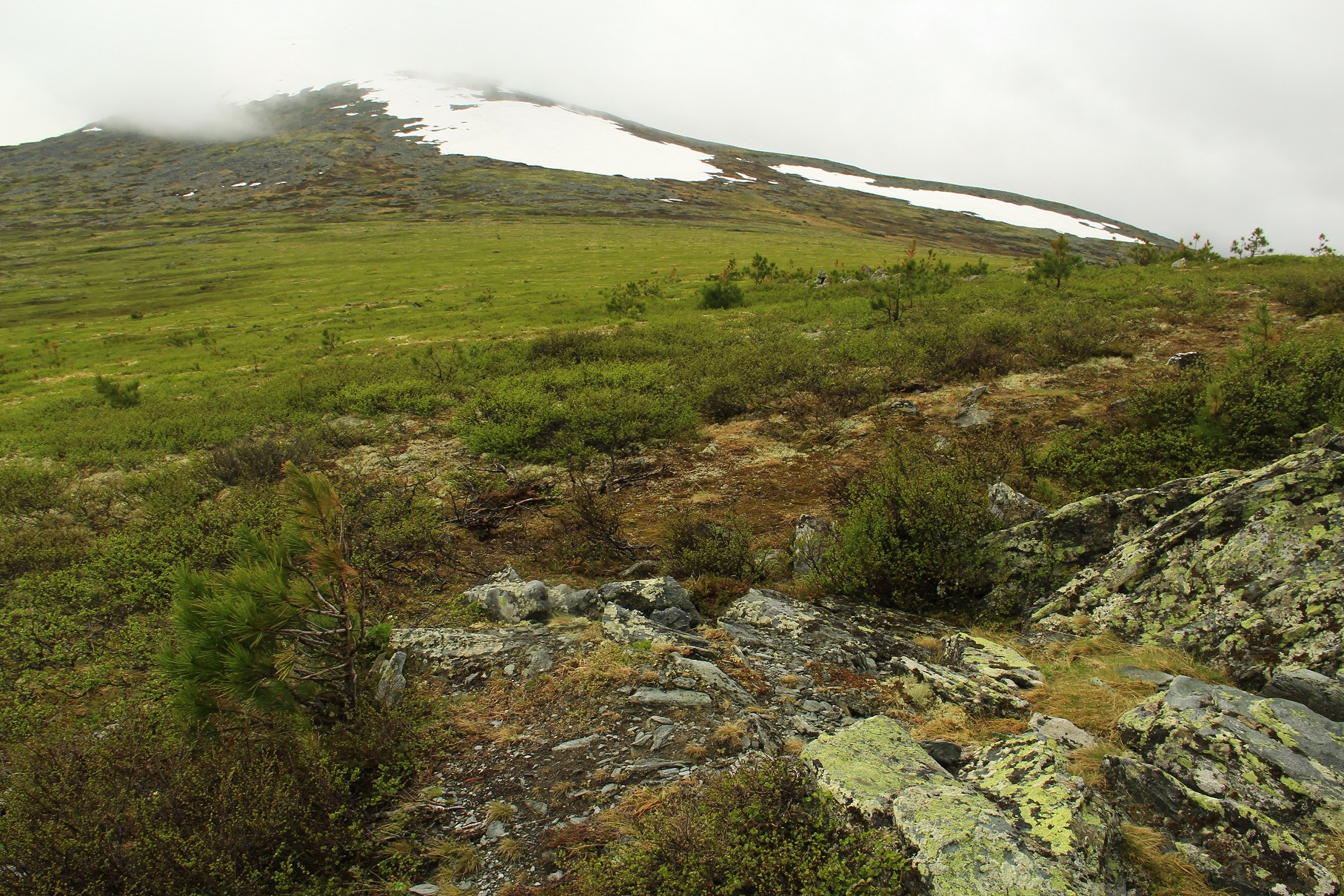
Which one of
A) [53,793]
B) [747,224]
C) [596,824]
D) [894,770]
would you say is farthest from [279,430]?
[747,224]

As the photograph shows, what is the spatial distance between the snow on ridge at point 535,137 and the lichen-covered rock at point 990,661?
99.9 meters

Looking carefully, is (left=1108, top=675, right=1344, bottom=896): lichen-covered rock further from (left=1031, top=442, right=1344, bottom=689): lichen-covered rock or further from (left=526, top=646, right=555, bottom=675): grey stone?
(left=526, top=646, right=555, bottom=675): grey stone

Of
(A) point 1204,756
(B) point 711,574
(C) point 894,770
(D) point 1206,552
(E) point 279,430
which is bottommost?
(E) point 279,430

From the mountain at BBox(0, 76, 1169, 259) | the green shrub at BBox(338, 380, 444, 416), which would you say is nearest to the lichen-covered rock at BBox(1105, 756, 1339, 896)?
the green shrub at BBox(338, 380, 444, 416)

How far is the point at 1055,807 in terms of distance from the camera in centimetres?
311

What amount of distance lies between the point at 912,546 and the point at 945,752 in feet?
9.85

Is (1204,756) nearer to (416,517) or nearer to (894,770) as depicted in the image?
(894,770)

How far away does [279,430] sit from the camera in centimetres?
1528

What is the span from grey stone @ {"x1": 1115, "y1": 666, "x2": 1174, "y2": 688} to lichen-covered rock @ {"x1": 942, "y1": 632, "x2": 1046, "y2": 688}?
1.86ft

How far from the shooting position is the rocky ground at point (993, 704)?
2.98m

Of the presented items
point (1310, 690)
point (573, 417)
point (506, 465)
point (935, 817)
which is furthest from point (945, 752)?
point (573, 417)

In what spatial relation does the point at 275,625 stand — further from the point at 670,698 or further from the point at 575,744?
the point at 670,698

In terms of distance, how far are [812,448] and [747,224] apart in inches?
2536

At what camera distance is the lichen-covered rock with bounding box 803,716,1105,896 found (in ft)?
9.06
